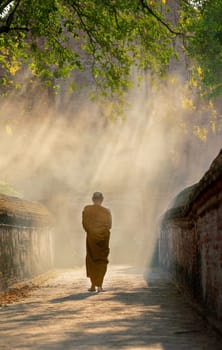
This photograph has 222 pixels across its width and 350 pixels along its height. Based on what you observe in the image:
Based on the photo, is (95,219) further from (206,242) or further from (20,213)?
(206,242)

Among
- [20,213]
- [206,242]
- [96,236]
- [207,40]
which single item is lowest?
[206,242]

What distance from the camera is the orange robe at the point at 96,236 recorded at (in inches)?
567

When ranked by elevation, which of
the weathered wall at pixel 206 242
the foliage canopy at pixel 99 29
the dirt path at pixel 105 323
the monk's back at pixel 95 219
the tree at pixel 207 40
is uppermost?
the tree at pixel 207 40

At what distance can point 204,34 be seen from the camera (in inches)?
765

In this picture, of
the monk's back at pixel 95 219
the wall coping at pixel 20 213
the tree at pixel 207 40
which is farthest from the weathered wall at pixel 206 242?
the tree at pixel 207 40

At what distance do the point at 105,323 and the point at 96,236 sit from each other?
253 inches

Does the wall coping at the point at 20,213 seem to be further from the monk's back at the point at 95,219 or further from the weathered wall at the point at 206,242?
the weathered wall at the point at 206,242

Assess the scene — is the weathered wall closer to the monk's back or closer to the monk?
the monk

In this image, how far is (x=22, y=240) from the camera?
52.6 ft

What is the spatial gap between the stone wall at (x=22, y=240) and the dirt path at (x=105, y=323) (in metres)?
1.21

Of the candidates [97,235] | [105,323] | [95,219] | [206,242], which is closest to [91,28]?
[95,219]

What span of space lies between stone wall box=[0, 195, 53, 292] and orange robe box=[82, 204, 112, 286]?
1569 mm

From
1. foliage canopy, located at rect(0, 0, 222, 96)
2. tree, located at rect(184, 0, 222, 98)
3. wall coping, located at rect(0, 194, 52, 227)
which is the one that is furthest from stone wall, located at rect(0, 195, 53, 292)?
tree, located at rect(184, 0, 222, 98)

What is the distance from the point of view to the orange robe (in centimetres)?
1441
